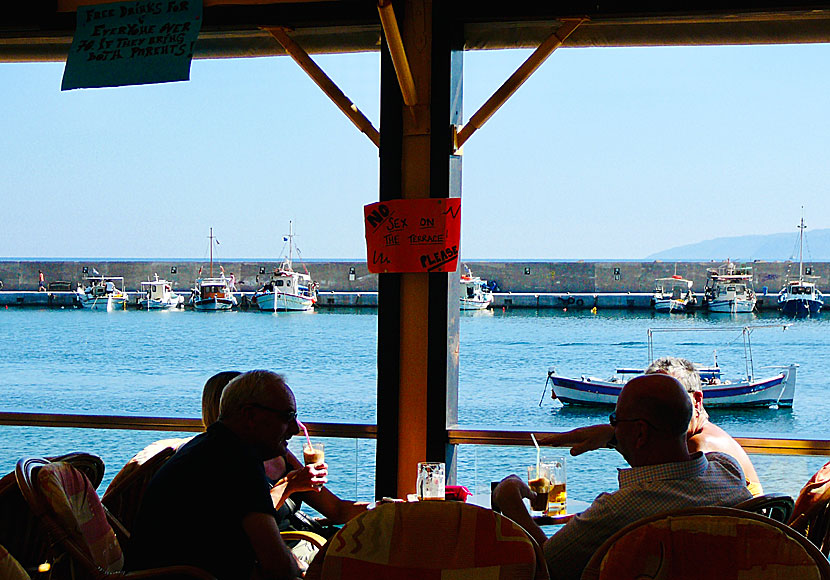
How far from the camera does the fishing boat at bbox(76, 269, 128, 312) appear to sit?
45125 mm

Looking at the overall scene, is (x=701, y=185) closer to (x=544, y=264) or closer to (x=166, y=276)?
(x=544, y=264)

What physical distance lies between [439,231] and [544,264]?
3908 centimetres

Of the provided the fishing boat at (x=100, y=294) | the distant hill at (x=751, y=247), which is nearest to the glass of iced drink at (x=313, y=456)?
the fishing boat at (x=100, y=294)

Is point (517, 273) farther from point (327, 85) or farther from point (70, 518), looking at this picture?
point (70, 518)

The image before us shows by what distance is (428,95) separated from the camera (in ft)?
10.4

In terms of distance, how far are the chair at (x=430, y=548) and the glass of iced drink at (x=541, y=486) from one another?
2.85 ft

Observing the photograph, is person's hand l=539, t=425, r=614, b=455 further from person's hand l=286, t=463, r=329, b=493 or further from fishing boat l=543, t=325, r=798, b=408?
fishing boat l=543, t=325, r=798, b=408

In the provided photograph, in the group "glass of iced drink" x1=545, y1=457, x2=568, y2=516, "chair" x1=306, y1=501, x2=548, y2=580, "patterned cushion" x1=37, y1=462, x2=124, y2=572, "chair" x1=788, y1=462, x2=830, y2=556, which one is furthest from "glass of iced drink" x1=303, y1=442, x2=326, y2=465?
"chair" x1=788, y1=462, x2=830, y2=556

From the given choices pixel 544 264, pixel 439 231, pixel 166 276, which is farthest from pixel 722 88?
pixel 439 231

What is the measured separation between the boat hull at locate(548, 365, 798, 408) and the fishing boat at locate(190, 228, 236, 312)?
26800mm

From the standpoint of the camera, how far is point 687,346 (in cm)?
3819

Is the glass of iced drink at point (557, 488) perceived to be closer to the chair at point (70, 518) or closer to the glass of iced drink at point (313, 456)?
the glass of iced drink at point (313, 456)

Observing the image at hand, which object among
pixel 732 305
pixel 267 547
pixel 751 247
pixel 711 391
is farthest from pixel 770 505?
pixel 751 247

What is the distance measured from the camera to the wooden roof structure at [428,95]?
3.13m
